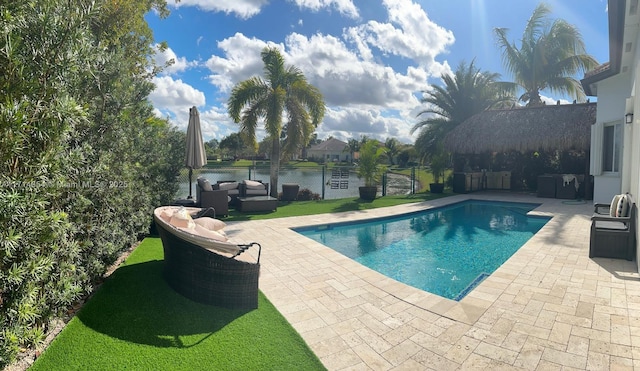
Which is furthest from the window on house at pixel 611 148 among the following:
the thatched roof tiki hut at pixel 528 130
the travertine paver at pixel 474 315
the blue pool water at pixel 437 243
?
the travertine paver at pixel 474 315

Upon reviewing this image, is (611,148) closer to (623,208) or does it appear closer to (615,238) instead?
(623,208)

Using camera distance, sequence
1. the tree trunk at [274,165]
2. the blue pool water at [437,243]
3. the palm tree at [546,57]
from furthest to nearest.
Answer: the palm tree at [546,57]
the tree trunk at [274,165]
the blue pool water at [437,243]

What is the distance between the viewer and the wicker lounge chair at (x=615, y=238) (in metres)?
5.42

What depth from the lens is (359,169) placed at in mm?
13266

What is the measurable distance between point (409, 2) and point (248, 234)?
8.78 meters

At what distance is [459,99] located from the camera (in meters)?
21.4

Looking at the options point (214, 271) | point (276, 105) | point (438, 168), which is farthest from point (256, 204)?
point (438, 168)

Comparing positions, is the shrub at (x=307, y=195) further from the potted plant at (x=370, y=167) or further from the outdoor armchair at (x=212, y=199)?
the outdoor armchair at (x=212, y=199)

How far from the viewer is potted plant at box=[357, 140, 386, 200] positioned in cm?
1306

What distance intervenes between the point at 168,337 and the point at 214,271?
0.72 metres

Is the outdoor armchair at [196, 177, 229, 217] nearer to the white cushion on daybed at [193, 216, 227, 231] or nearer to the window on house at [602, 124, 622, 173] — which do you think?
the white cushion on daybed at [193, 216, 227, 231]

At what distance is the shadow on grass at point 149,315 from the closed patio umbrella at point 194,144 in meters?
4.75

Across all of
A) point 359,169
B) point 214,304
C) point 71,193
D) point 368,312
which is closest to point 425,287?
point 368,312

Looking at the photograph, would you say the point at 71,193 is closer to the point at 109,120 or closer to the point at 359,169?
the point at 109,120
